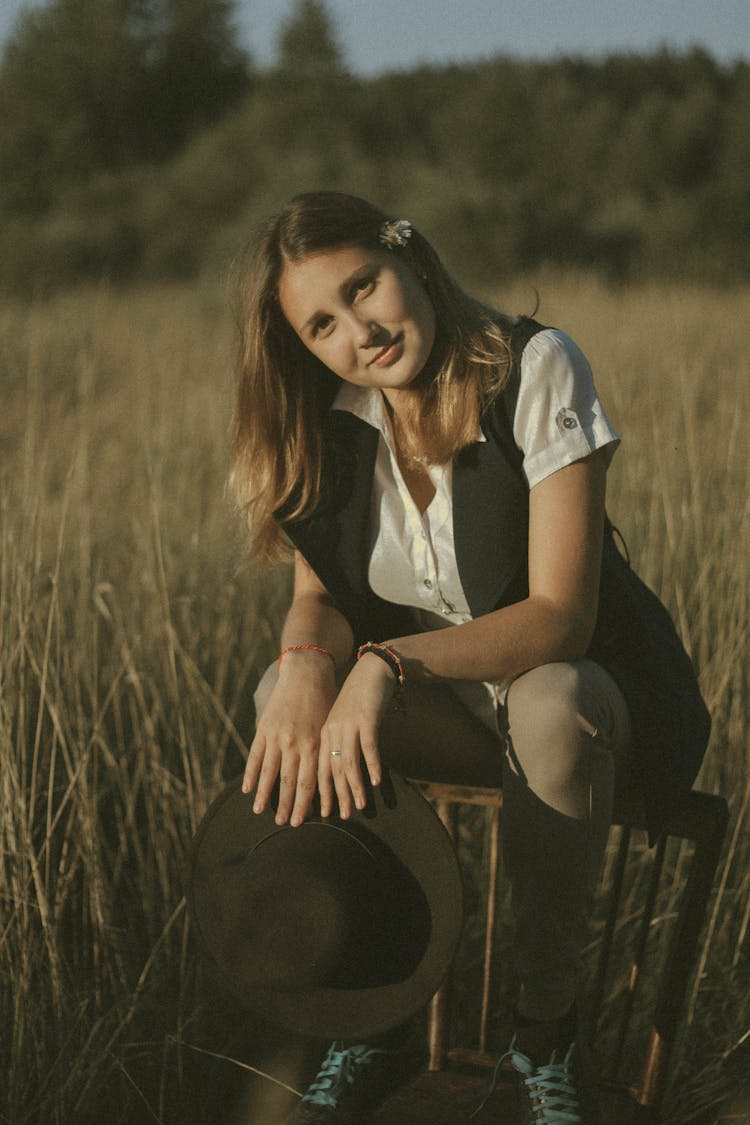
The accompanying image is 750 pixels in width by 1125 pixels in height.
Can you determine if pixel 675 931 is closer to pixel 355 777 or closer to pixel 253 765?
pixel 355 777

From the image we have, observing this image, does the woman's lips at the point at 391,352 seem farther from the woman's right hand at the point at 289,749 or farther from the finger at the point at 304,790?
the finger at the point at 304,790

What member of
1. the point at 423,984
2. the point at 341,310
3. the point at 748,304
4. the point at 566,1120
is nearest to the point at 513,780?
the point at 423,984

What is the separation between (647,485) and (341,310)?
5.93 ft

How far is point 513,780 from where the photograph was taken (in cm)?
144

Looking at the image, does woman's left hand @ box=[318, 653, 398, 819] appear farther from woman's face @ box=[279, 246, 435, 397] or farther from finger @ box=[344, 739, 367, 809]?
woman's face @ box=[279, 246, 435, 397]

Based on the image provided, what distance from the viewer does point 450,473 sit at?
1.68m

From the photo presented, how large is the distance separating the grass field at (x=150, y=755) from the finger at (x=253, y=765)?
461mm

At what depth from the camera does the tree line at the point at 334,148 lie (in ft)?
55.2

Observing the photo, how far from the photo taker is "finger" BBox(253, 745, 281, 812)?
1.45 m

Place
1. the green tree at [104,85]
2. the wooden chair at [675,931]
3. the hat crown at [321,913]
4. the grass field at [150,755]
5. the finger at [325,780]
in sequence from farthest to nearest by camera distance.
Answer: the green tree at [104,85] → the grass field at [150,755] → the wooden chair at [675,931] → the finger at [325,780] → the hat crown at [321,913]

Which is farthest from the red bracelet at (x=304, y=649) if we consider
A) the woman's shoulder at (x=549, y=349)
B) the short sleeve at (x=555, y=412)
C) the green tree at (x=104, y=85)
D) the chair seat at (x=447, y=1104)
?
the green tree at (x=104, y=85)

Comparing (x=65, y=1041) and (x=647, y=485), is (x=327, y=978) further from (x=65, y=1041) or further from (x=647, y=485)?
(x=647, y=485)

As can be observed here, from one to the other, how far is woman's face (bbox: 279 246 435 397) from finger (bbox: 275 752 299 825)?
59 cm

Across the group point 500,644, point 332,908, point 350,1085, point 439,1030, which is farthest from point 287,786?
point 439,1030
